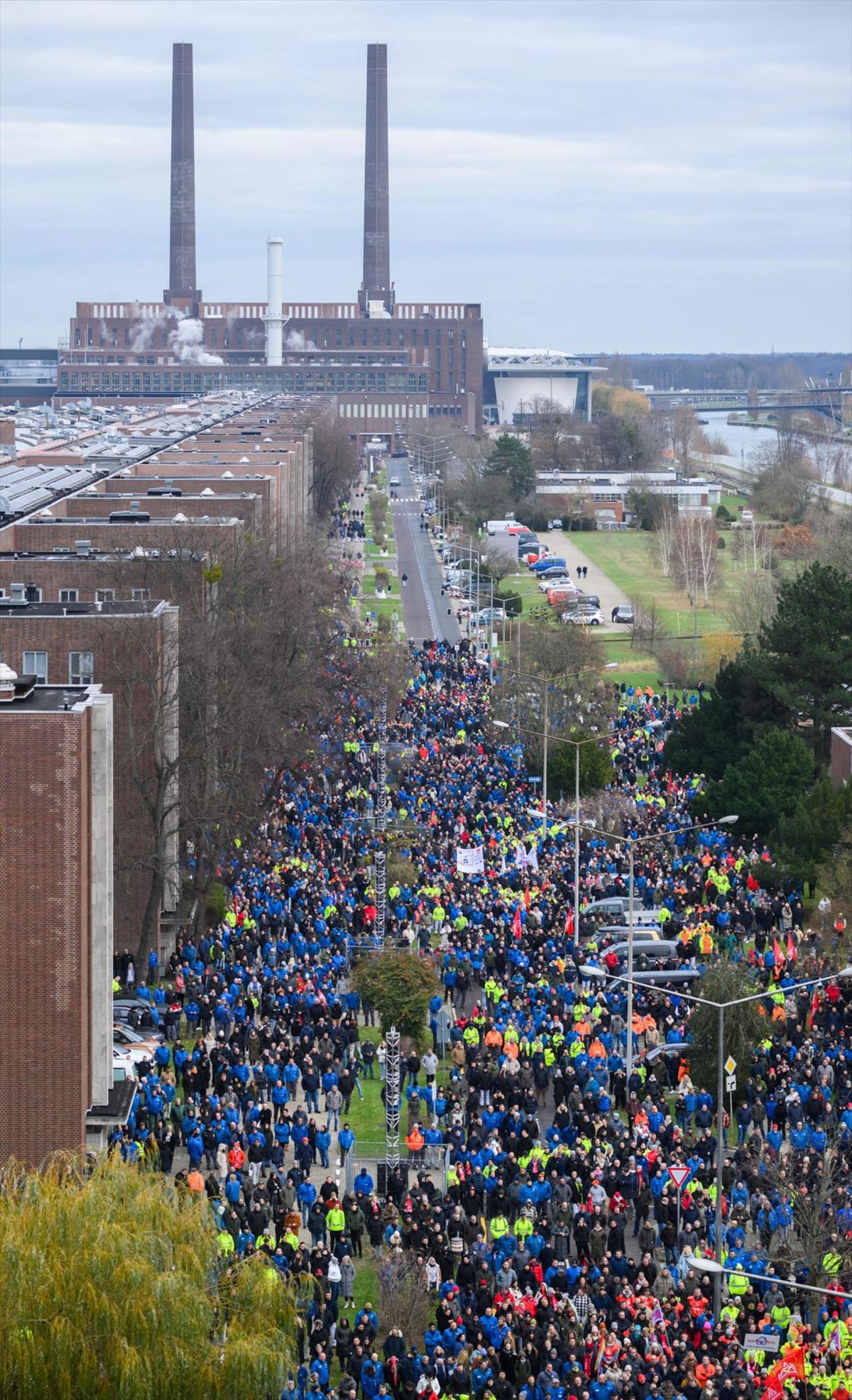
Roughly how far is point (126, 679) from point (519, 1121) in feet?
46.1

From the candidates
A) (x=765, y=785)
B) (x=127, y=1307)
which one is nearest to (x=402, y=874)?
(x=765, y=785)

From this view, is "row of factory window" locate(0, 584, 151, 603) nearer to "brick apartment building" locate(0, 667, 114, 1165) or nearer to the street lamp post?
the street lamp post

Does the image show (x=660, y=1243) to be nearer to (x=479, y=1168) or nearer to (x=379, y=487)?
(x=479, y=1168)

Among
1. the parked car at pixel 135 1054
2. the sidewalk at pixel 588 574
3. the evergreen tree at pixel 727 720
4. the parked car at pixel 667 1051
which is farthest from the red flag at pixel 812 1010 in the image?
the sidewalk at pixel 588 574

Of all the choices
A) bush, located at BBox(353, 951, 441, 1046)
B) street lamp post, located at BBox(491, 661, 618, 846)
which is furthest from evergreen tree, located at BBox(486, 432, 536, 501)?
bush, located at BBox(353, 951, 441, 1046)

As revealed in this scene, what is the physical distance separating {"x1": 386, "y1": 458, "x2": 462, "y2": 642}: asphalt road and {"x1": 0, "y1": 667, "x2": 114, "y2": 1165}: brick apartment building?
5607 centimetres

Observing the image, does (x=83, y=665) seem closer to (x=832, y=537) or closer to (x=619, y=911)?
(x=619, y=911)

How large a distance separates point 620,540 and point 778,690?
74364mm

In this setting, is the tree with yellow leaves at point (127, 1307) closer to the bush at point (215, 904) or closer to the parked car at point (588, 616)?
the bush at point (215, 904)

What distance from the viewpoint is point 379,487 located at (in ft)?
545

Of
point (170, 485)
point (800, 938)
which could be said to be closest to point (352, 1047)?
point (800, 938)

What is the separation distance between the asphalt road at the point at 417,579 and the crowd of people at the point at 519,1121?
131 feet

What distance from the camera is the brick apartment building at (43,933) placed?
26922mm

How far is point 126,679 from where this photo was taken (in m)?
40.0
